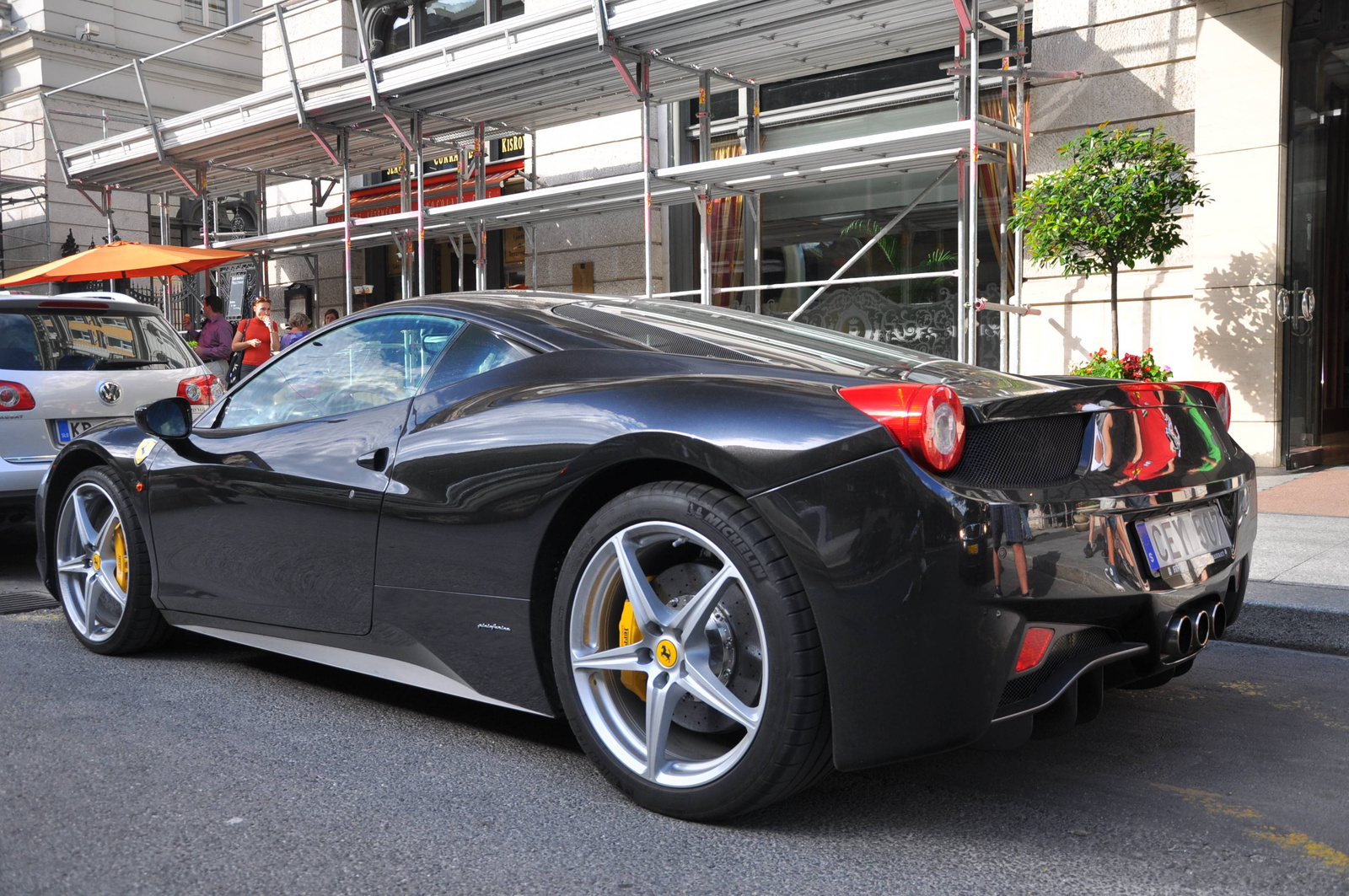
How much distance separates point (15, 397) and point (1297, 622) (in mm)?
6016

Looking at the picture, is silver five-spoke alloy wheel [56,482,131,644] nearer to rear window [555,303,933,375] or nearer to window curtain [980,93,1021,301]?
rear window [555,303,933,375]

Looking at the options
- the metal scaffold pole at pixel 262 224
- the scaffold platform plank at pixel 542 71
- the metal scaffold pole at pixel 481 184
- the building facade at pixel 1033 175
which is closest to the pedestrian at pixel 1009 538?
the building facade at pixel 1033 175

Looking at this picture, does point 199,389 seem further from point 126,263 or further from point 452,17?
point 452,17

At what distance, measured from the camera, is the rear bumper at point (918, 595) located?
238 cm

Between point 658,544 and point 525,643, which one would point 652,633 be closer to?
point 658,544

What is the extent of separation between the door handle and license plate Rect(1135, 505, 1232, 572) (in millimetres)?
1914

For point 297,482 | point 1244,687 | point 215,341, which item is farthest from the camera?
point 215,341

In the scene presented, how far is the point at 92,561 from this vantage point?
14.7 feet

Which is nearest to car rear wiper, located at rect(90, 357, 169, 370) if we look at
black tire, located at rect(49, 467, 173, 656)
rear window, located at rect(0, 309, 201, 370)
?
rear window, located at rect(0, 309, 201, 370)

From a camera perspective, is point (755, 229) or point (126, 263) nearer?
point (755, 229)

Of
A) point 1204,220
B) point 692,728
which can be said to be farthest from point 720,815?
point 1204,220

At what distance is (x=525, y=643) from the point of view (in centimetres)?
299

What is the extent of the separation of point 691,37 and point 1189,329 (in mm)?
4627

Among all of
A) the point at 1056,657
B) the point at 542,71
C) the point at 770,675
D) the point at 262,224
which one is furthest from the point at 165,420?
the point at 262,224
